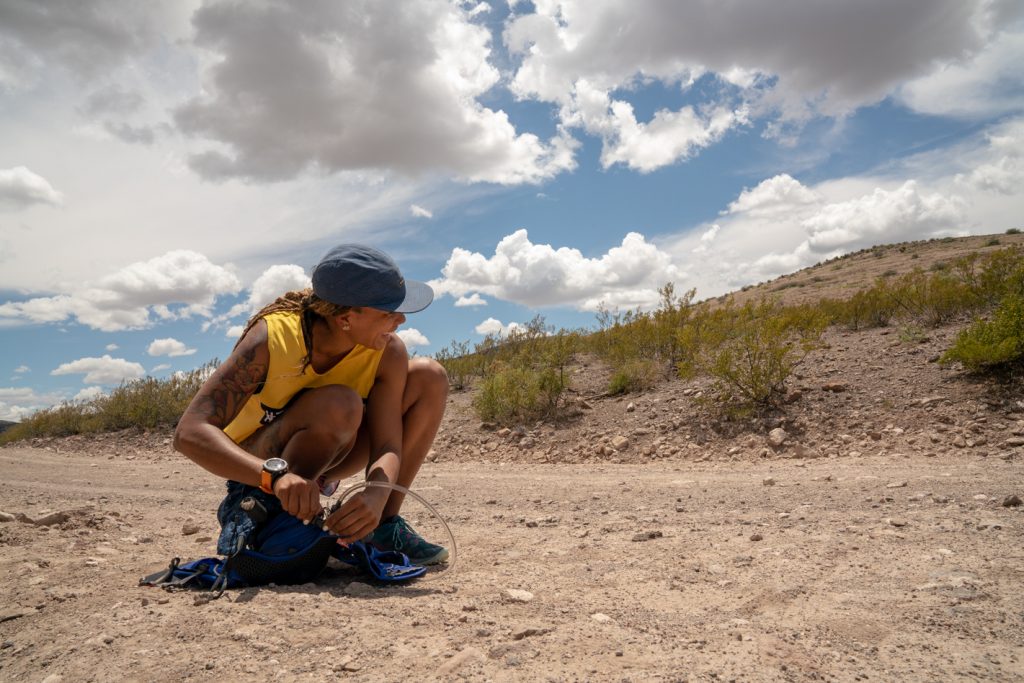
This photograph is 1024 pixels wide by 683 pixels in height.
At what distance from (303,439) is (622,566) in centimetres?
125

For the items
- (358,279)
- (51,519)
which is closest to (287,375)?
(358,279)

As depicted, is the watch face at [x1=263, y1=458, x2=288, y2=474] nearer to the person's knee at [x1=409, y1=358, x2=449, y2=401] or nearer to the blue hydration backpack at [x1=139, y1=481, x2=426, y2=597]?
the blue hydration backpack at [x1=139, y1=481, x2=426, y2=597]

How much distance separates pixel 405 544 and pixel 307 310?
3.30ft

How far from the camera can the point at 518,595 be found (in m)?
A: 2.09

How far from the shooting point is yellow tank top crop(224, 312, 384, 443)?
238 cm

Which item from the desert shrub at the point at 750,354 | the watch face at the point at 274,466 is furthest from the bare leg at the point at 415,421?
the desert shrub at the point at 750,354

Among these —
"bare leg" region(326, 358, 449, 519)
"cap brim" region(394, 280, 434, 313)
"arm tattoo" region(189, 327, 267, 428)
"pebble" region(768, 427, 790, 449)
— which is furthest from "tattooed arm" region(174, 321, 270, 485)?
"pebble" region(768, 427, 790, 449)

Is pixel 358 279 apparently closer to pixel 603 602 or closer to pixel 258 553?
pixel 258 553

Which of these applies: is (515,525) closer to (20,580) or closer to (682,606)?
(682,606)

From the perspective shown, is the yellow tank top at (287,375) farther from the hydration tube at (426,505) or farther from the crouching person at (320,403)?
the hydration tube at (426,505)

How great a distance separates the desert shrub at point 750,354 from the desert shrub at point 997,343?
1.32m

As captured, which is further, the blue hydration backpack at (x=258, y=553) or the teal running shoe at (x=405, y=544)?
the teal running shoe at (x=405, y=544)

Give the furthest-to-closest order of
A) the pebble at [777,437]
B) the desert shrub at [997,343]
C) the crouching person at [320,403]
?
the pebble at [777,437] → the desert shrub at [997,343] → the crouching person at [320,403]

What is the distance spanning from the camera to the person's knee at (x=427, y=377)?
2926 millimetres
